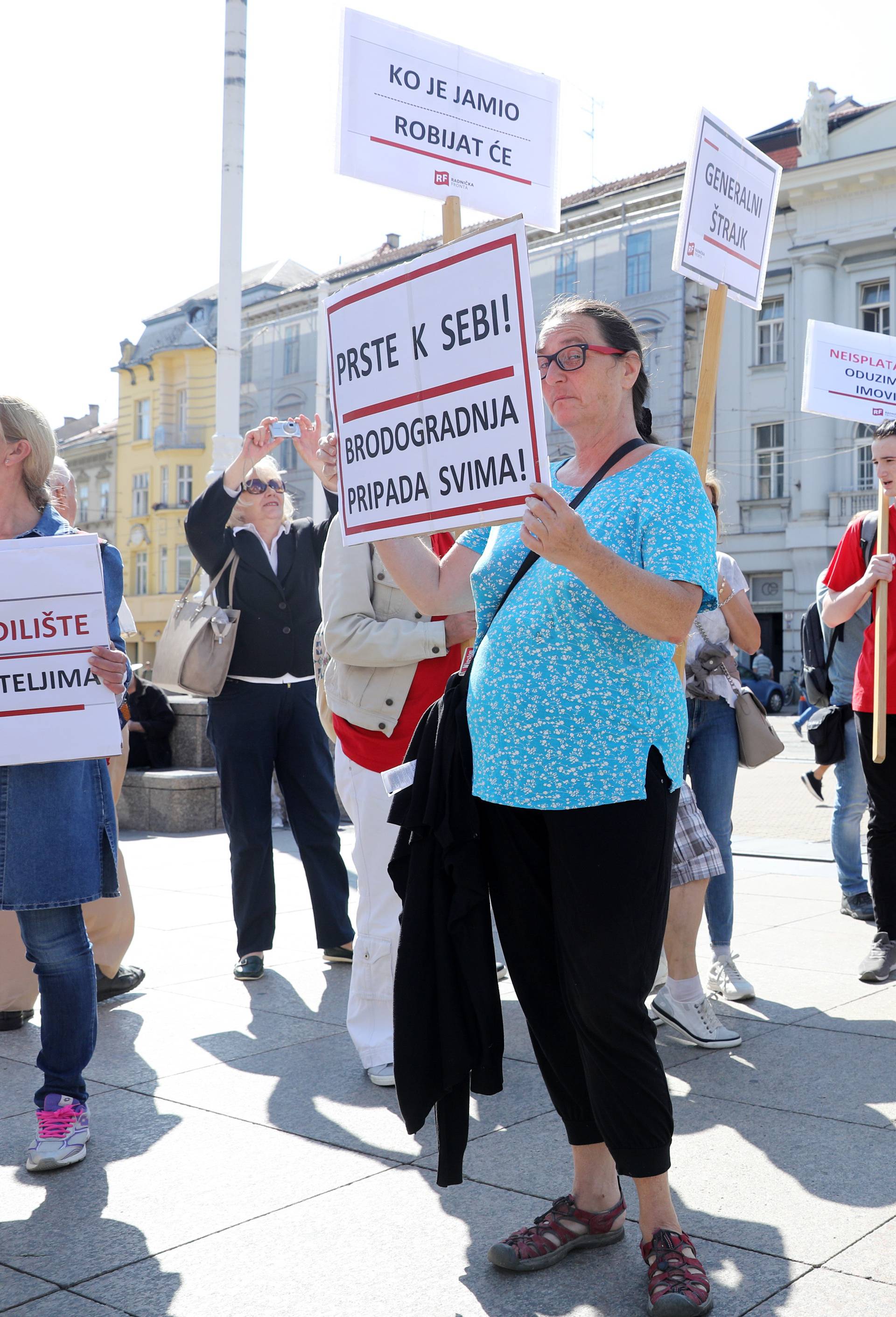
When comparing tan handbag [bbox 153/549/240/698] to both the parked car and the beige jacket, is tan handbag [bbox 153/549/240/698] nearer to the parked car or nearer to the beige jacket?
the beige jacket

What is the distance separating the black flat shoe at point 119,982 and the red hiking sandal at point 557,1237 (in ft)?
8.31

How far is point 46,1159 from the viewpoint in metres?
3.15

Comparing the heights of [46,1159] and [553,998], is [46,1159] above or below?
below

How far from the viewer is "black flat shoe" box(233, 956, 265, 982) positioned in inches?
204

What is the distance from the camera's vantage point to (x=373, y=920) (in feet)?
13.1

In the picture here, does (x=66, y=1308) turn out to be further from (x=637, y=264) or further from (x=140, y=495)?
(x=140, y=495)

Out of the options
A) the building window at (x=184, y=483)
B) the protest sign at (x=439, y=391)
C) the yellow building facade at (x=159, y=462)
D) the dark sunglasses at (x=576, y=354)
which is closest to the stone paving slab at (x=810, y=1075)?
the protest sign at (x=439, y=391)

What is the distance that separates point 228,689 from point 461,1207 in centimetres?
292

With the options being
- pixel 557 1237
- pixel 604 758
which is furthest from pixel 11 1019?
pixel 604 758

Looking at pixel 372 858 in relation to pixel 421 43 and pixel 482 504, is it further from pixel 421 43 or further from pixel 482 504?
pixel 421 43

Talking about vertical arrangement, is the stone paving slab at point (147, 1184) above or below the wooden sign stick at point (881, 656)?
below

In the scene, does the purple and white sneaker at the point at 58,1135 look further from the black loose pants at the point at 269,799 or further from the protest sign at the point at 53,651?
A: the black loose pants at the point at 269,799

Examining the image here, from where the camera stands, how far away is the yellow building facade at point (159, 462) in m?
51.4

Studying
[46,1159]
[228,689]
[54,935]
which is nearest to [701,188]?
[228,689]
